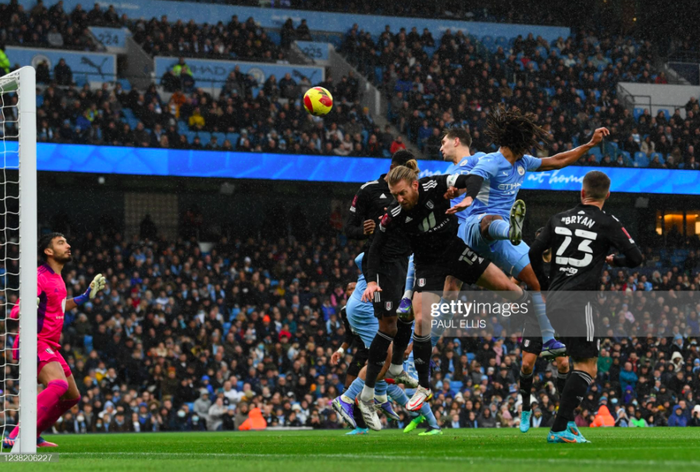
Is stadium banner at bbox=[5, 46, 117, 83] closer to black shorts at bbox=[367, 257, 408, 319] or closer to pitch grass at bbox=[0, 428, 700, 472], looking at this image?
black shorts at bbox=[367, 257, 408, 319]

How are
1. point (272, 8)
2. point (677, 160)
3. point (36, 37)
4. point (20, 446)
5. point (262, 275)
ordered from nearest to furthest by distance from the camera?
point (20, 446)
point (262, 275)
point (36, 37)
point (677, 160)
point (272, 8)

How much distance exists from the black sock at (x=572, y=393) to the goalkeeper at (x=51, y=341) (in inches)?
165

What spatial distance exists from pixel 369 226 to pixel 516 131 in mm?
1780

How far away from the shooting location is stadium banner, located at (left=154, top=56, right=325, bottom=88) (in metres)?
27.8

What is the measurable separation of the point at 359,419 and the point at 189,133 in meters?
15.4

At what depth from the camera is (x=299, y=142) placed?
25.2 metres

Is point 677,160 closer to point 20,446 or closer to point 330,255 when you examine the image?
point 330,255

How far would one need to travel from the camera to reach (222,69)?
28.7 m

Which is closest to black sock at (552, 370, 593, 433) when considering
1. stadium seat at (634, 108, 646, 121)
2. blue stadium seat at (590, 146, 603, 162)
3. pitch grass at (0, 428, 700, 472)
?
pitch grass at (0, 428, 700, 472)

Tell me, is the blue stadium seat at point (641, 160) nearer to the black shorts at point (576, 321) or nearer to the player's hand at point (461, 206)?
the player's hand at point (461, 206)

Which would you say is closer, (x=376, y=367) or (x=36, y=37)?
(x=376, y=367)

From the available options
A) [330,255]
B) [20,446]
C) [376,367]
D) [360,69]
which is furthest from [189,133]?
[20,446]

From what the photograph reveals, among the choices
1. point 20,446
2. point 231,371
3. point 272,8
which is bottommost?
point 231,371

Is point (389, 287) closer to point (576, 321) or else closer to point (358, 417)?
point (358, 417)
